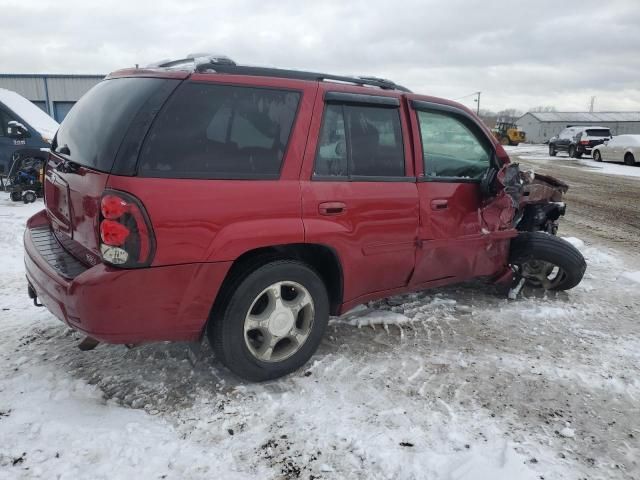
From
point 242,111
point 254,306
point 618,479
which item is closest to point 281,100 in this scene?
point 242,111

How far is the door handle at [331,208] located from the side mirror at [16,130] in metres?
9.23

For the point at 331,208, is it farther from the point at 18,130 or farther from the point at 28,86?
the point at 28,86

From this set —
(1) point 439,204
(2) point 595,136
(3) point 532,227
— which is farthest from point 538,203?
(2) point 595,136

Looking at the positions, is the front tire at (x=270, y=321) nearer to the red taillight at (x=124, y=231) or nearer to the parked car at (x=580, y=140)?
the red taillight at (x=124, y=231)

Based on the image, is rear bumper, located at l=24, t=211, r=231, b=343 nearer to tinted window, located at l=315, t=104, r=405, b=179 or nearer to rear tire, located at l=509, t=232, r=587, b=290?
tinted window, located at l=315, t=104, r=405, b=179

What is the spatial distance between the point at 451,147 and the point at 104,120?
2.53 metres

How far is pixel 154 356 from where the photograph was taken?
330 cm

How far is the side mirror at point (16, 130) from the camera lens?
31.9 ft

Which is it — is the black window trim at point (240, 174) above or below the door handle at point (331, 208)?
above

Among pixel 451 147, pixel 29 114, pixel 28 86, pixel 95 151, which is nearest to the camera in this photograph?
pixel 95 151

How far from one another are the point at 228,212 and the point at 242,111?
601 mm

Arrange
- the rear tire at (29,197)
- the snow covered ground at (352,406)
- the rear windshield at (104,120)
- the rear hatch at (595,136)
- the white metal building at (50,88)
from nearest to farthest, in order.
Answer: the snow covered ground at (352,406)
the rear windshield at (104,120)
the rear tire at (29,197)
the rear hatch at (595,136)
the white metal building at (50,88)

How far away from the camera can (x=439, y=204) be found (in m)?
3.68

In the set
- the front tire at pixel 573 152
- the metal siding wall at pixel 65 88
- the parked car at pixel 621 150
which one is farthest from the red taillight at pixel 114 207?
the metal siding wall at pixel 65 88
